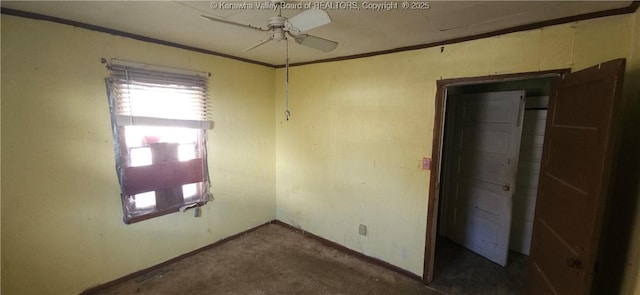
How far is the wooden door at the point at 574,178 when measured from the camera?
1262 millimetres

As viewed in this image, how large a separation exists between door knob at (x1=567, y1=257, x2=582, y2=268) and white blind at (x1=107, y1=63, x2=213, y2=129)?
301 cm

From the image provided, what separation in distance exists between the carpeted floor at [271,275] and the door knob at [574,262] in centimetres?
122

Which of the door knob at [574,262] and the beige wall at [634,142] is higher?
the beige wall at [634,142]

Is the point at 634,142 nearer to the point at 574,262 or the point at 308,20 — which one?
the point at 574,262

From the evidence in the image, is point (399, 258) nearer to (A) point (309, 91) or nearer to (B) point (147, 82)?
(A) point (309, 91)

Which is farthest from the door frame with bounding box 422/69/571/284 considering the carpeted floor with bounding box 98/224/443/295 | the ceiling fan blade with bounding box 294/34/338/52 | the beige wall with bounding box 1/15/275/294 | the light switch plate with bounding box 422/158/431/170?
the beige wall with bounding box 1/15/275/294

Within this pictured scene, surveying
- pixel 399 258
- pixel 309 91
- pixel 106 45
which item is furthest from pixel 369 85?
pixel 106 45

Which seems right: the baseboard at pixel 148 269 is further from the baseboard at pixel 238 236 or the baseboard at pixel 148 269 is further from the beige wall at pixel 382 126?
the beige wall at pixel 382 126

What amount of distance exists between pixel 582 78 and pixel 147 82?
122 inches

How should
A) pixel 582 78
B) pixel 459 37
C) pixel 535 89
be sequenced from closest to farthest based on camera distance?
pixel 582 78 < pixel 459 37 < pixel 535 89

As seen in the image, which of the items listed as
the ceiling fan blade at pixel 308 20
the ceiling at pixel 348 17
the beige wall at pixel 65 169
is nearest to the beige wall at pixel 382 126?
the ceiling at pixel 348 17

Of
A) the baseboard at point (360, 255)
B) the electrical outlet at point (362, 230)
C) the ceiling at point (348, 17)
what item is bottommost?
the baseboard at point (360, 255)

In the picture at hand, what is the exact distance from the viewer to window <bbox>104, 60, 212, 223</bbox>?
227 centimetres

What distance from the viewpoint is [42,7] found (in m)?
1.73
